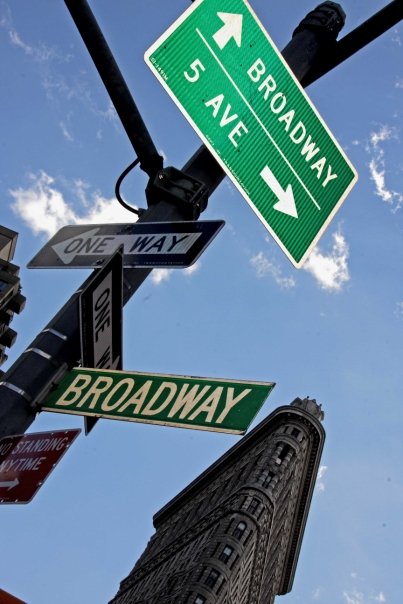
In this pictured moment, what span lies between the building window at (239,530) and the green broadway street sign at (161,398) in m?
77.1

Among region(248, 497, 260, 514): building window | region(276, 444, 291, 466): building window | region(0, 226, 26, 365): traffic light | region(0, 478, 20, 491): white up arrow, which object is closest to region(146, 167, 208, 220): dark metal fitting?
region(0, 478, 20, 491): white up arrow

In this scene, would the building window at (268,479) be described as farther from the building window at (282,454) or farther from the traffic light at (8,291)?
the traffic light at (8,291)

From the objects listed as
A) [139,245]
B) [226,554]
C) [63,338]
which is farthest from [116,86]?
[226,554]

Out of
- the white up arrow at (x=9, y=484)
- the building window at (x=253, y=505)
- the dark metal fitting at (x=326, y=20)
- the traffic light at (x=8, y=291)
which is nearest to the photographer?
the white up arrow at (x=9, y=484)

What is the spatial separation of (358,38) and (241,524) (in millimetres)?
78938

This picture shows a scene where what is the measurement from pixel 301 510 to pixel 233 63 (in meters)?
116

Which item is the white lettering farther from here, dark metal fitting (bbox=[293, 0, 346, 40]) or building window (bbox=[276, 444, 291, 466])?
building window (bbox=[276, 444, 291, 466])

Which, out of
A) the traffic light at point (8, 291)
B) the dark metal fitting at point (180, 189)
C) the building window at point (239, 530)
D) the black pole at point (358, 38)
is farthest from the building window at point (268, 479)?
the dark metal fitting at point (180, 189)

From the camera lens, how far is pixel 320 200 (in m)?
4.90

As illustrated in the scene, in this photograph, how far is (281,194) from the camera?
180 inches

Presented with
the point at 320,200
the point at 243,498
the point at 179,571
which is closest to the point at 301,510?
the point at 243,498

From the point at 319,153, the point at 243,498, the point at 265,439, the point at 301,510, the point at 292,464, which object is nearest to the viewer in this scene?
the point at 319,153

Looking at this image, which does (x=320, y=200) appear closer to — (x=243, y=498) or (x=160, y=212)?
(x=160, y=212)

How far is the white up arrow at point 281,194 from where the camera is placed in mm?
4465
